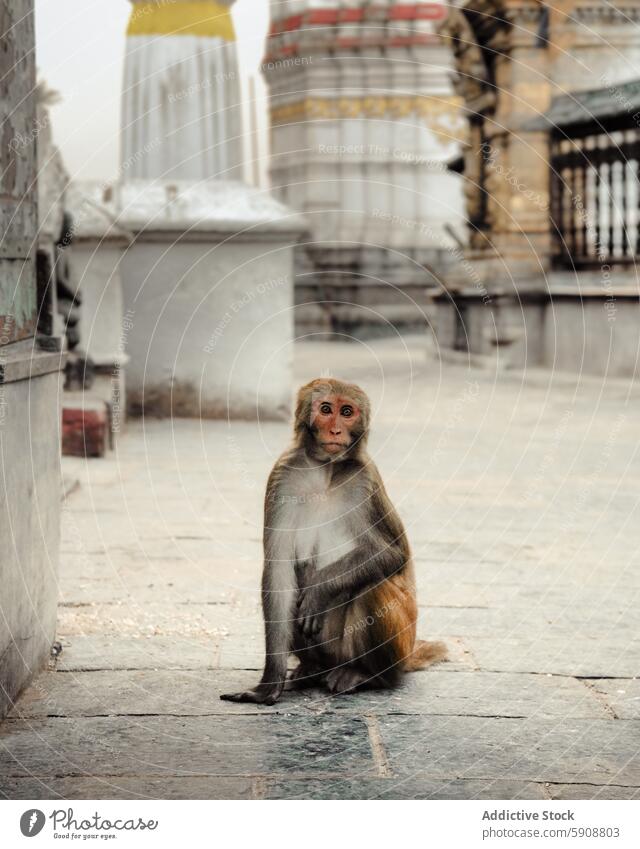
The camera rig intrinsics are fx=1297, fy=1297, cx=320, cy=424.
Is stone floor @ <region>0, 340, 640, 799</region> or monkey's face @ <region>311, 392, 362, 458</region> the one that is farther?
monkey's face @ <region>311, 392, 362, 458</region>

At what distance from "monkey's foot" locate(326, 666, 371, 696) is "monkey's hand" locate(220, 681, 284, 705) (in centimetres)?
15

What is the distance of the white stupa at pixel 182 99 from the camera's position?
34.9ft

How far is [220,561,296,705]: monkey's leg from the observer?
11.6 feet

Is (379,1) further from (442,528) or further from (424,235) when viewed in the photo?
(442,528)

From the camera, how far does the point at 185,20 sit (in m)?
10.5

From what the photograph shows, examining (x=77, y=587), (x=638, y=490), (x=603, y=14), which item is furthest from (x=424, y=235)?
(x=77, y=587)

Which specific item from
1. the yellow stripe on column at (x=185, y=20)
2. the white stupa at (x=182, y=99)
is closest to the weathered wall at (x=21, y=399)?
the yellow stripe on column at (x=185, y=20)

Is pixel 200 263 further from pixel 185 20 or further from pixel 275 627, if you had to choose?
pixel 275 627

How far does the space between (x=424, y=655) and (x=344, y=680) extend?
395mm

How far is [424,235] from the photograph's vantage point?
3003cm

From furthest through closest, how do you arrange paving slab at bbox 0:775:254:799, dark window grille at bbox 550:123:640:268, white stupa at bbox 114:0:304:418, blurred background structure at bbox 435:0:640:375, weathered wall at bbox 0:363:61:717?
dark window grille at bbox 550:123:640:268, blurred background structure at bbox 435:0:640:375, white stupa at bbox 114:0:304:418, weathered wall at bbox 0:363:61:717, paving slab at bbox 0:775:254:799

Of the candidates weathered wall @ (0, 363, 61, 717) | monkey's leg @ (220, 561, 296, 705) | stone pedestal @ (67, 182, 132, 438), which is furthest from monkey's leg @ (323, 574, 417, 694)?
stone pedestal @ (67, 182, 132, 438)

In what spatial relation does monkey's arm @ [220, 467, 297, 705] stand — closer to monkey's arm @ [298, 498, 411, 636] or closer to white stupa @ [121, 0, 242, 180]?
monkey's arm @ [298, 498, 411, 636]
